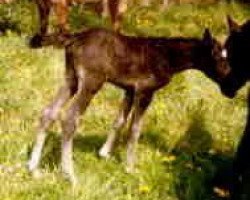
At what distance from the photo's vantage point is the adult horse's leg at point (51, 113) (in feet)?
24.8

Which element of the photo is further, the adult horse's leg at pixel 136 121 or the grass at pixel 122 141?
the adult horse's leg at pixel 136 121

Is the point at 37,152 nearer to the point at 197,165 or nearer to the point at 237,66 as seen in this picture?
the point at 197,165

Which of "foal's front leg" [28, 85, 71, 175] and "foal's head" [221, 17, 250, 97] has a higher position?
"foal's head" [221, 17, 250, 97]

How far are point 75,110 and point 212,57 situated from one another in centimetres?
155

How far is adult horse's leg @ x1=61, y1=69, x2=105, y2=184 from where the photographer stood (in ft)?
24.1

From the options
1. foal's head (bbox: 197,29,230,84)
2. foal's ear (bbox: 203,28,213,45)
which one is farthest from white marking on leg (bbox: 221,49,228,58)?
foal's ear (bbox: 203,28,213,45)

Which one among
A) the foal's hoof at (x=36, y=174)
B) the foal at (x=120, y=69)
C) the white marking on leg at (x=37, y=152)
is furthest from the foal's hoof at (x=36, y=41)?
the foal's hoof at (x=36, y=174)

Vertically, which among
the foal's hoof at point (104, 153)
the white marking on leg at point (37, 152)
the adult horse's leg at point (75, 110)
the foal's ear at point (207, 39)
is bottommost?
the foal's hoof at point (104, 153)

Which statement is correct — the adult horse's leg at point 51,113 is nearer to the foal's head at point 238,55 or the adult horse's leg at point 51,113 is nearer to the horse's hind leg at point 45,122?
the horse's hind leg at point 45,122

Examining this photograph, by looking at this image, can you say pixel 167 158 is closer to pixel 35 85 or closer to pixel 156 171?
pixel 156 171

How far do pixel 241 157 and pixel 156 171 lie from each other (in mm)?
852

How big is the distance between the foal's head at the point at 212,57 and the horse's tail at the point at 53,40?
134 cm

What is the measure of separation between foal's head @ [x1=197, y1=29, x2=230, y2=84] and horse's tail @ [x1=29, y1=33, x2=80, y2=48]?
52.7 inches

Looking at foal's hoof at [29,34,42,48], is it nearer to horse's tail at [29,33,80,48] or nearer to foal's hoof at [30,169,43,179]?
horse's tail at [29,33,80,48]
